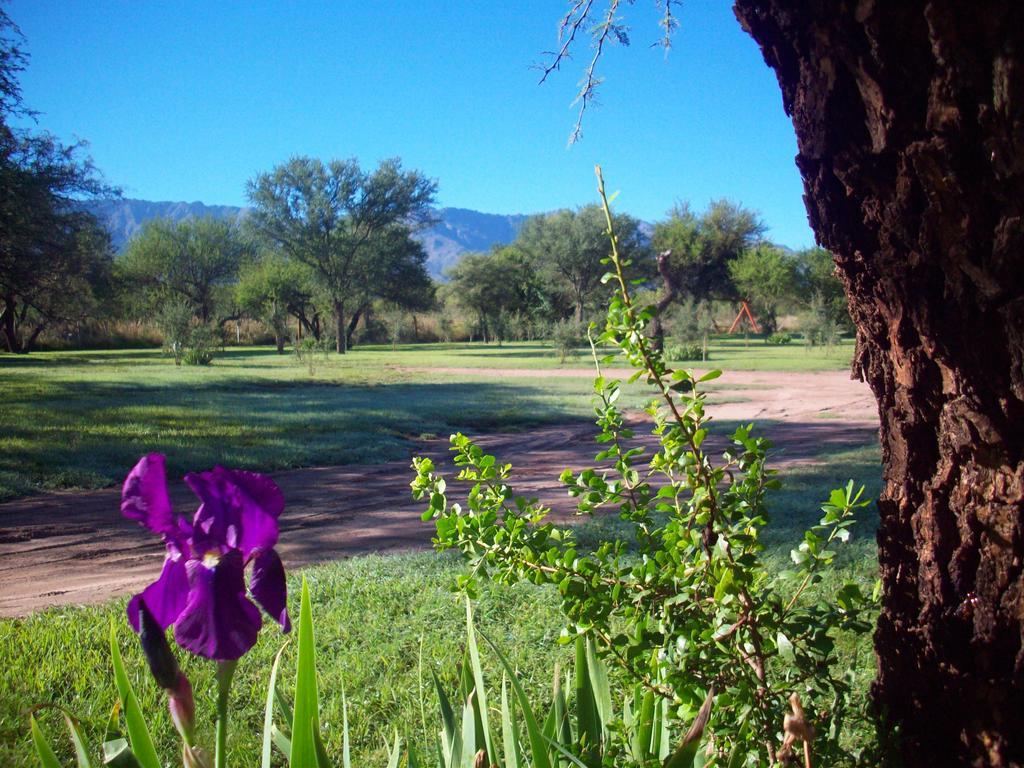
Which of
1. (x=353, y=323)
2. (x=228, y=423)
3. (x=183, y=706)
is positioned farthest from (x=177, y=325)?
(x=183, y=706)

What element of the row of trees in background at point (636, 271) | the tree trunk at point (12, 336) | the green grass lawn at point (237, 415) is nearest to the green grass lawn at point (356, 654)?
the green grass lawn at point (237, 415)

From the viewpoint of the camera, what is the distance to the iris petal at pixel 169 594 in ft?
3.23

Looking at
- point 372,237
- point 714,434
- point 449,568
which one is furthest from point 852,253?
point 372,237

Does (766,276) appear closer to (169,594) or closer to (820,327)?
(820,327)

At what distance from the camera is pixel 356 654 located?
10.3 feet

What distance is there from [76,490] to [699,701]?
6.76 meters

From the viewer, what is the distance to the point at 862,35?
144cm

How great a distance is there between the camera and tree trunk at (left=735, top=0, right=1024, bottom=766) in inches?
53.0

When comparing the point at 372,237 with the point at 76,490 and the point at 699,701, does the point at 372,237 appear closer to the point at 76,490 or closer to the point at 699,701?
the point at 76,490

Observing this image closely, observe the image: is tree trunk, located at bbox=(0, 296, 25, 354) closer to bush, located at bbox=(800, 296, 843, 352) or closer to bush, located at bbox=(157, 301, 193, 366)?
bush, located at bbox=(157, 301, 193, 366)

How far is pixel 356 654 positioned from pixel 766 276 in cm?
4763

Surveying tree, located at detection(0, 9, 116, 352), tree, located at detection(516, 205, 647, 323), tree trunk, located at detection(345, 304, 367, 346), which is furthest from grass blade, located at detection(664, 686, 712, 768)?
tree, located at detection(516, 205, 647, 323)

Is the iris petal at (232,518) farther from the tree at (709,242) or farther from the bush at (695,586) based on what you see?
the tree at (709,242)

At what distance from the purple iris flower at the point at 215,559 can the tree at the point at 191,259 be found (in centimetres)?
5856
